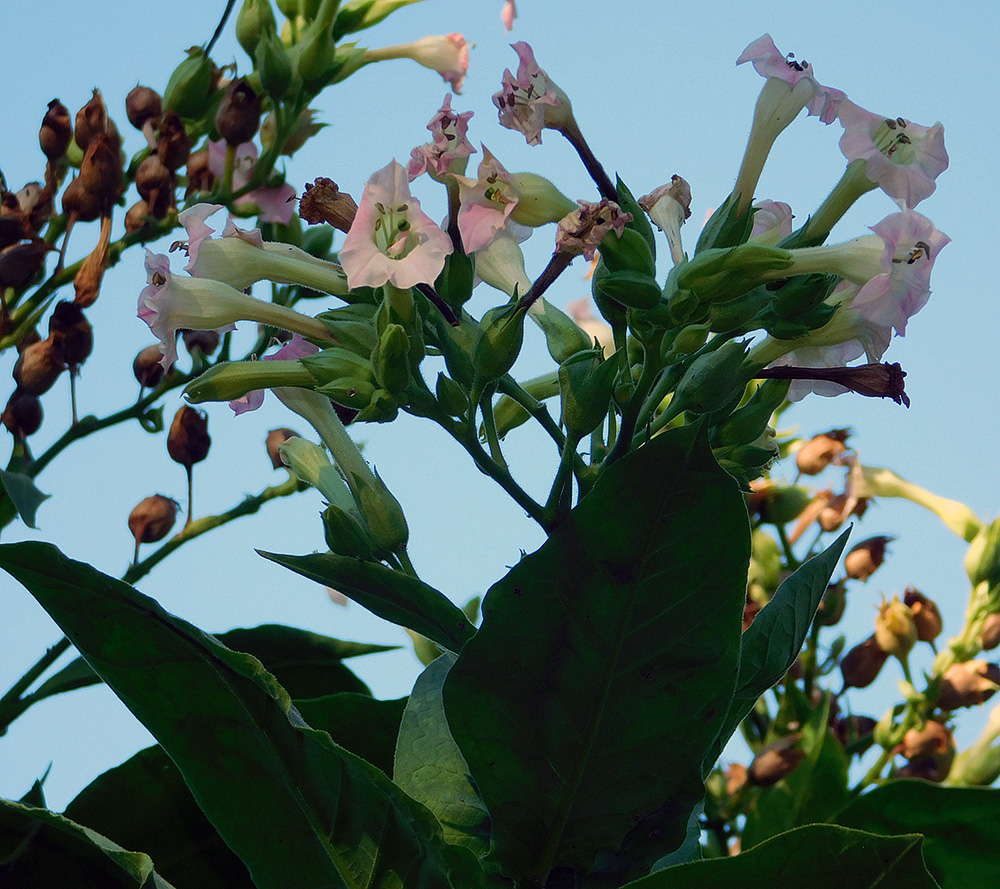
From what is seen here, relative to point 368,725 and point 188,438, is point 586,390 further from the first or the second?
point 188,438

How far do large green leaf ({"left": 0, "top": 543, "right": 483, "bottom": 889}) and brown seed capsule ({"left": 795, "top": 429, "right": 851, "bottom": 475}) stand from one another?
3.09 ft

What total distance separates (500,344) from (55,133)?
58cm

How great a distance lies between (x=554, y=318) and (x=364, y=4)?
0.61 m

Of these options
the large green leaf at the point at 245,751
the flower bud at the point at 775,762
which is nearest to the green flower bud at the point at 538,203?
the large green leaf at the point at 245,751

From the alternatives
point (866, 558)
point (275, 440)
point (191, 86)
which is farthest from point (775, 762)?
point (191, 86)

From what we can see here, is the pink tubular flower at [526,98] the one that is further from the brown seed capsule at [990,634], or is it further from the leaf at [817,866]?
the brown seed capsule at [990,634]

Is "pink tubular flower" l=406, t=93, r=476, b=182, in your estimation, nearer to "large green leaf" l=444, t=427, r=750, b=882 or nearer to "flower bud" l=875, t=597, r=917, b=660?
"large green leaf" l=444, t=427, r=750, b=882

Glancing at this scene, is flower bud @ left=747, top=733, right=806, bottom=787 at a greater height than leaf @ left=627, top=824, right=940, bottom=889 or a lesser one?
greater

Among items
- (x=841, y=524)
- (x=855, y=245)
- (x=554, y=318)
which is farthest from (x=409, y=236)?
(x=841, y=524)

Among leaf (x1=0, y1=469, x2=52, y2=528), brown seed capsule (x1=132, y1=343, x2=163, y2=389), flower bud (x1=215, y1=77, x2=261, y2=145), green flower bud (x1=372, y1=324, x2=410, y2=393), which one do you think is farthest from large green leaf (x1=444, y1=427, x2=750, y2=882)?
flower bud (x1=215, y1=77, x2=261, y2=145)

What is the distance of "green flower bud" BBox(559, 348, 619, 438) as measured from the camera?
524 mm

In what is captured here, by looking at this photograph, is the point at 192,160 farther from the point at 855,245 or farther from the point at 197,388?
the point at 855,245

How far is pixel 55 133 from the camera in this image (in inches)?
37.9

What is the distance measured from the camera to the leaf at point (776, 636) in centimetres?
53
